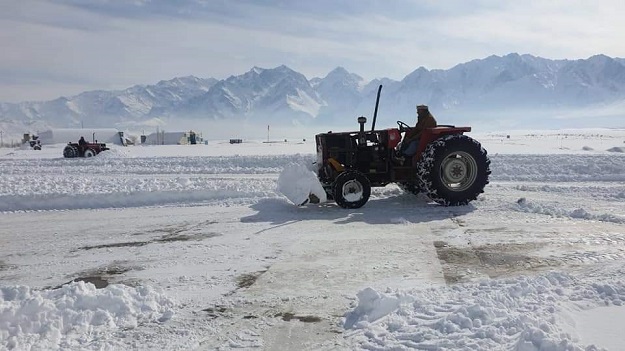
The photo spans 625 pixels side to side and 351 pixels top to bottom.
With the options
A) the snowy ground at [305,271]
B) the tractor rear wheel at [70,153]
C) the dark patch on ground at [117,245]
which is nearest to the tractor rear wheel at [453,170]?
the snowy ground at [305,271]

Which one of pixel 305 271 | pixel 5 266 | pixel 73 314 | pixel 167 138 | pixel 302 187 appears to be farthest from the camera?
pixel 167 138

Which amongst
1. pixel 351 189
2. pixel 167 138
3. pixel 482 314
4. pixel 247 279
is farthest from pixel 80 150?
pixel 167 138

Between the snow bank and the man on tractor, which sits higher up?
the man on tractor

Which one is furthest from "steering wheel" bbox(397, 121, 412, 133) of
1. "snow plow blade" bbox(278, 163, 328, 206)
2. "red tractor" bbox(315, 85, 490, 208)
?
"snow plow blade" bbox(278, 163, 328, 206)

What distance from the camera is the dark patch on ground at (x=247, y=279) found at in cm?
493

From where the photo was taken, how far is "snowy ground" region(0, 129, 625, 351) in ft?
12.1

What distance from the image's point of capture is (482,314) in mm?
3711

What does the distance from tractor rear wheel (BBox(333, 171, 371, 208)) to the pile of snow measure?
15.0ft

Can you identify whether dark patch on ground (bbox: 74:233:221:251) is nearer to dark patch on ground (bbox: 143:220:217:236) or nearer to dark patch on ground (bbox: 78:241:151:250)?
dark patch on ground (bbox: 78:241:151:250)

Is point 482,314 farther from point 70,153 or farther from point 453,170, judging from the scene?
point 70,153

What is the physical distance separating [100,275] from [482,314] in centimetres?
386

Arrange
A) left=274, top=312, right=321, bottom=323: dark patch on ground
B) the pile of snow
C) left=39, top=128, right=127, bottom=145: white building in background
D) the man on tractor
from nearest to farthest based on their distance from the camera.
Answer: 1. the pile of snow
2. left=274, top=312, right=321, bottom=323: dark patch on ground
3. the man on tractor
4. left=39, top=128, right=127, bottom=145: white building in background

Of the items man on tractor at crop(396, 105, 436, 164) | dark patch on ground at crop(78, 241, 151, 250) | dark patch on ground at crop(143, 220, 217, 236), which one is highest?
man on tractor at crop(396, 105, 436, 164)

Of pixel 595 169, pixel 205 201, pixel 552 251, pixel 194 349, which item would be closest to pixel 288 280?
pixel 194 349
